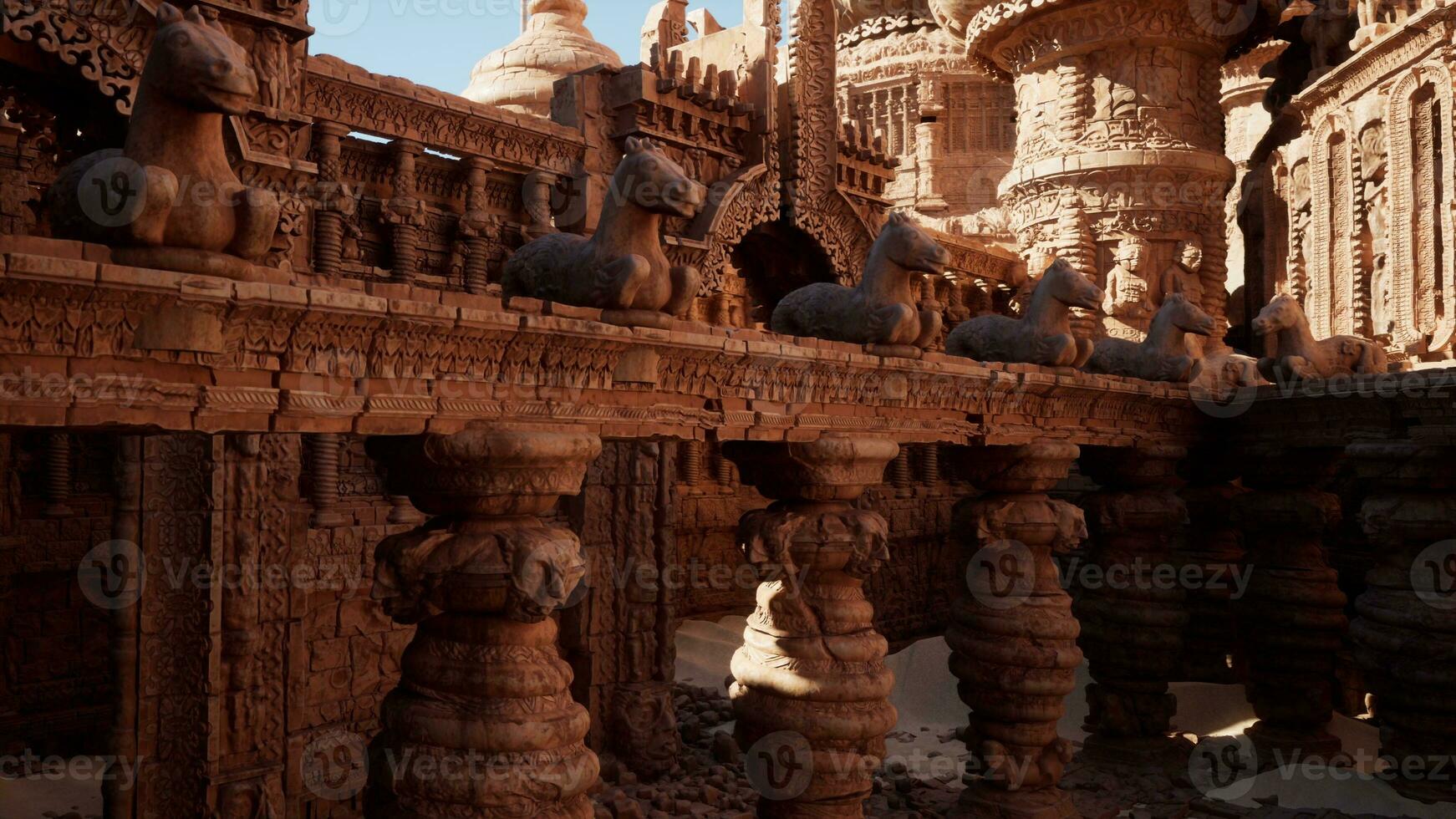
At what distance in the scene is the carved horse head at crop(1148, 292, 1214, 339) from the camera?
27.9 feet

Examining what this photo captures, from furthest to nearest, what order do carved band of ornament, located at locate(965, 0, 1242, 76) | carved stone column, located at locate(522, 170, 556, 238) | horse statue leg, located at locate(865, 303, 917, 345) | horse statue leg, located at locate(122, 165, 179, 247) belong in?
carved band of ornament, located at locate(965, 0, 1242, 76) → carved stone column, located at locate(522, 170, 556, 238) → horse statue leg, located at locate(865, 303, 917, 345) → horse statue leg, located at locate(122, 165, 179, 247)

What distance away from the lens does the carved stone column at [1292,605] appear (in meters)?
8.27

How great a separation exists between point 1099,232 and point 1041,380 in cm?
1038

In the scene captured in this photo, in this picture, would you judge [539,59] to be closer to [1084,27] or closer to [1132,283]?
[1084,27]

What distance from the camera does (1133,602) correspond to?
26.4 ft

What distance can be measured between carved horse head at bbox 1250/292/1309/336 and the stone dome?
1061 centimetres

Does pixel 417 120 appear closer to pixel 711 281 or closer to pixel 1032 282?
pixel 711 281

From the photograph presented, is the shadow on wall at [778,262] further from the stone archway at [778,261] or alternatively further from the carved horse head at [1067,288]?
the carved horse head at [1067,288]

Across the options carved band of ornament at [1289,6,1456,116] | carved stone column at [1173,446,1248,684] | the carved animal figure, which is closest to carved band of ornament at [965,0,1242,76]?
carved band of ornament at [1289,6,1456,116]

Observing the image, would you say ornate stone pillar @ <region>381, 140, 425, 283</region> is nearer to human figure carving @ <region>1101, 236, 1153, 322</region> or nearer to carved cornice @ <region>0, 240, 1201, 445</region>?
carved cornice @ <region>0, 240, 1201, 445</region>

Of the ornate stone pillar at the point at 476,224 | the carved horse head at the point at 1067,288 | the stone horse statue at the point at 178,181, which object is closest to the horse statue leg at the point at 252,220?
the stone horse statue at the point at 178,181

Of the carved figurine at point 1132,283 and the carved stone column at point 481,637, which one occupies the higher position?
the carved figurine at point 1132,283

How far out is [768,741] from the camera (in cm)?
526

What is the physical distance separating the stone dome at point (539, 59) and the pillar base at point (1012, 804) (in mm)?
12187
